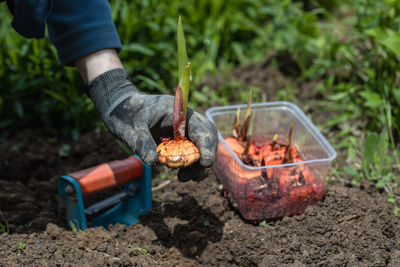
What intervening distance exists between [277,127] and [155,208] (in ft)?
2.59

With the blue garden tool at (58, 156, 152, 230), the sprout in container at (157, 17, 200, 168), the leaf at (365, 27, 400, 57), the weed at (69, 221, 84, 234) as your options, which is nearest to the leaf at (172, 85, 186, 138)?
the sprout in container at (157, 17, 200, 168)

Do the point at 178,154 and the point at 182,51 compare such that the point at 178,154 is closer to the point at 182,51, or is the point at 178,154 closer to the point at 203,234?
the point at 182,51

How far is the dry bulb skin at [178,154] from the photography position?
1452 mm

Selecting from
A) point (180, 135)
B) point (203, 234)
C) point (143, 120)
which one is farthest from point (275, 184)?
point (143, 120)

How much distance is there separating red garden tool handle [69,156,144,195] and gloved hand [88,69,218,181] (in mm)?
174

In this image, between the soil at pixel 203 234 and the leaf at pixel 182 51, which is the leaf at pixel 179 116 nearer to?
the leaf at pixel 182 51

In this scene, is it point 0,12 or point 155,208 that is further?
point 0,12

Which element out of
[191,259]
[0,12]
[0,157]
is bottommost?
[191,259]

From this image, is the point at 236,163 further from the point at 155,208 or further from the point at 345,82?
the point at 345,82

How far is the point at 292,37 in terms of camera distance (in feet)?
10.4

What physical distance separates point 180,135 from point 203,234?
19.8 inches

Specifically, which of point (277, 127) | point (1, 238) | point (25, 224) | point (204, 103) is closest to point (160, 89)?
point (204, 103)

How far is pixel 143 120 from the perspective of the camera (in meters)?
1.60

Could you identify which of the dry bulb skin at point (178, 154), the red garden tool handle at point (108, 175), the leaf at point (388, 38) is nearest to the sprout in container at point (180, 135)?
the dry bulb skin at point (178, 154)
